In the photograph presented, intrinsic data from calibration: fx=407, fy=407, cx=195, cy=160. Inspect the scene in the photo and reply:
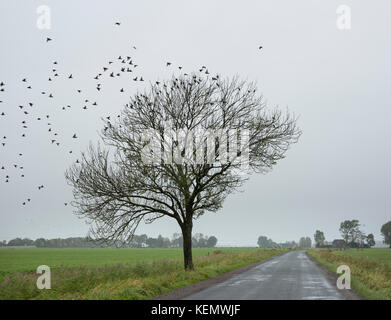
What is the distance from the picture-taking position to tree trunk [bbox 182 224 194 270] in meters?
25.5

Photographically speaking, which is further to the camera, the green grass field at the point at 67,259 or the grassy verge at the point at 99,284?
the green grass field at the point at 67,259

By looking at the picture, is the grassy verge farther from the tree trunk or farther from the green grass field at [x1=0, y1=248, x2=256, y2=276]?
the green grass field at [x1=0, y1=248, x2=256, y2=276]

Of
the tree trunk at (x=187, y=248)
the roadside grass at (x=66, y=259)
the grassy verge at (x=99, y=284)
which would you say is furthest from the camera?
the roadside grass at (x=66, y=259)

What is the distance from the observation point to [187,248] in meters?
25.7

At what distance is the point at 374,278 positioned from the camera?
62.8ft

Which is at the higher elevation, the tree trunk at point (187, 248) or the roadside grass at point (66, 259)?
the tree trunk at point (187, 248)

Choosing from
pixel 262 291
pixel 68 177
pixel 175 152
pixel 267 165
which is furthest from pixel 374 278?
pixel 68 177

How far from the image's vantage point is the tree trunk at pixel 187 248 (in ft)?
83.6

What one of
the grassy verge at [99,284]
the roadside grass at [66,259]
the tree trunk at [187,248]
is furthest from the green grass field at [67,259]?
the tree trunk at [187,248]

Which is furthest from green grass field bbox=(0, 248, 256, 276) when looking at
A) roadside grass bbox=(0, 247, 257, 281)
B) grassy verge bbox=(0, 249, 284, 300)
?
grassy verge bbox=(0, 249, 284, 300)

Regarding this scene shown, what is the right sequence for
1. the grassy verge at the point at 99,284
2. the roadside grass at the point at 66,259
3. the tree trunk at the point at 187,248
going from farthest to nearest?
the roadside grass at the point at 66,259, the tree trunk at the point at 187,248, the grassy verge at the point at 99,284

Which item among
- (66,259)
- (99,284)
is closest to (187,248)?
(99,284)

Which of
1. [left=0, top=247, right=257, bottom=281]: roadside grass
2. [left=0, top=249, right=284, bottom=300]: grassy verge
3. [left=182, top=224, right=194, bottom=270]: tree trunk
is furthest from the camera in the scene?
[left=0, top=247, right=257, bottom=281]: roadside grass

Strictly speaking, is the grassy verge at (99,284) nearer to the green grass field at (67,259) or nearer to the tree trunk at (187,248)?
the tree trunk at (187,248)
